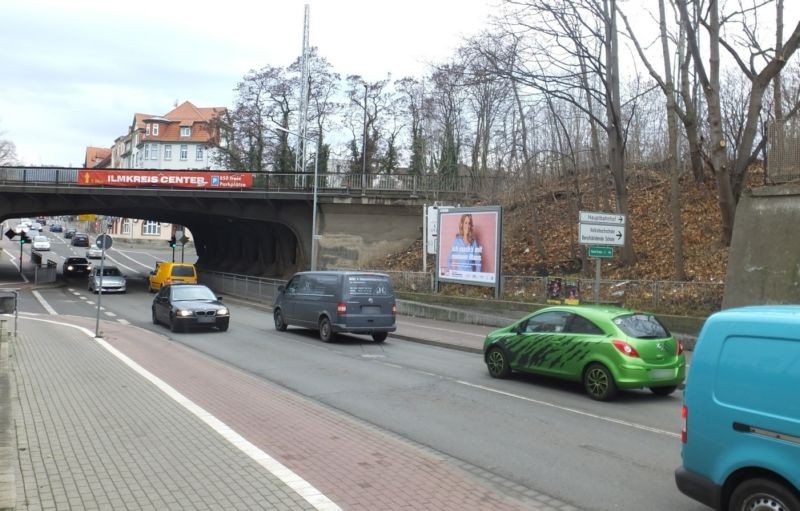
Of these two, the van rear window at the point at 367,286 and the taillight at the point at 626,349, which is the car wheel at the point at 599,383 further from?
the van rear window at the point at 367,286

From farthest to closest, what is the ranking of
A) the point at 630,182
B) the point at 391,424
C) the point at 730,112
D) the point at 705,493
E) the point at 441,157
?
the point at 441,157
the point at 630,182
the point at 730,112
the point at 391,424
the point at 705,493

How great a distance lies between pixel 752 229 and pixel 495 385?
32.0ft

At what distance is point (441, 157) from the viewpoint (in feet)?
159

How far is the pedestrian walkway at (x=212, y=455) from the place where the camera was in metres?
5.41

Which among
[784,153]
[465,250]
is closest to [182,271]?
[465,250]

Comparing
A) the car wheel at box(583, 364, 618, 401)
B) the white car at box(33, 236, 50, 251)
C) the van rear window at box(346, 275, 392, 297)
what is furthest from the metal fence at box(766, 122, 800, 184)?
the white car at box(33, 236, 50, 251)

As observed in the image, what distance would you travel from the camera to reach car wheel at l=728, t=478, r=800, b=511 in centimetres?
413

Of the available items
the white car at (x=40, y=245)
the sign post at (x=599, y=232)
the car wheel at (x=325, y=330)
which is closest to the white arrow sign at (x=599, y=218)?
the sign post at (x=599, y=232)

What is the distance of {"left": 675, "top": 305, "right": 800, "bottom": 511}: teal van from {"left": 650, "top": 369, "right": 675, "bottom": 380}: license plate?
17.9ft

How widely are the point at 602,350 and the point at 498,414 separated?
87.2 inches

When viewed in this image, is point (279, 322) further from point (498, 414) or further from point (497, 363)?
point (498, 414)

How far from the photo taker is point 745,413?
176 inches

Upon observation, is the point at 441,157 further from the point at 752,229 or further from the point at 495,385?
the point at 495,385

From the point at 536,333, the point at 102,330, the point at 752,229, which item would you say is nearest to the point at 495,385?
the point at 536,333
